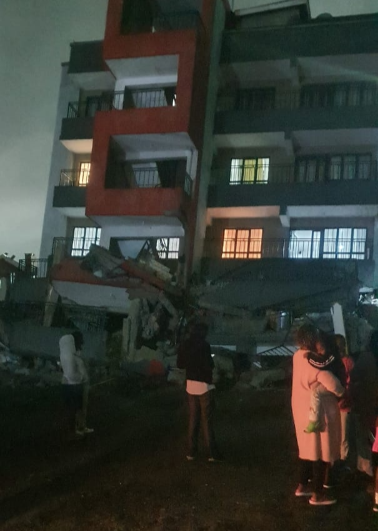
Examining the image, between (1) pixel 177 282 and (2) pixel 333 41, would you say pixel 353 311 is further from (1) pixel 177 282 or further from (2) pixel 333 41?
(2) pixel 333 41

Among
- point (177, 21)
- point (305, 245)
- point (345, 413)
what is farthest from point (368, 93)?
point (345, 413)

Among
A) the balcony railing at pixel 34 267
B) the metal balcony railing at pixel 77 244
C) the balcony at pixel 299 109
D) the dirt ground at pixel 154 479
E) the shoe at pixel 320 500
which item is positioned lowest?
the dirt ground at pixel 154 479

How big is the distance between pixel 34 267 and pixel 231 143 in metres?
10.0

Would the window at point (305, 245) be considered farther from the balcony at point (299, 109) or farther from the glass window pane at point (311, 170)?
the balcony at point (299, 109)

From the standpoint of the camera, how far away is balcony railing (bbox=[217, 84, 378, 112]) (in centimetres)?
2331

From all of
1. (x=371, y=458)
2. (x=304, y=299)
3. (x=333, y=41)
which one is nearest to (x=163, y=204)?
(x=304, y=299)

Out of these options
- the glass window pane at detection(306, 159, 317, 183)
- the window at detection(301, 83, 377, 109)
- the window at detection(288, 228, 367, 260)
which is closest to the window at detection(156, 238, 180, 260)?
the window at detection(288, 228, 367, 260)

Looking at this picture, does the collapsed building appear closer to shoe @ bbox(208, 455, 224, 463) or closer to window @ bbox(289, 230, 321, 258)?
window @ bbox(289, 230, 321, 258)

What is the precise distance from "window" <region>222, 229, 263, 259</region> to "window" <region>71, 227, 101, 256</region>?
19.1ft

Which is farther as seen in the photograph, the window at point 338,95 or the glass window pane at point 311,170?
the glass window pane at point 311,170

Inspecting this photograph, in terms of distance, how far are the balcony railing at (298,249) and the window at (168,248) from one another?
5.24 ft

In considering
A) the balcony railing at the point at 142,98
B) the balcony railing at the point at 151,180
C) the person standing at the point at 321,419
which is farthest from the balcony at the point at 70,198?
the person standing at the point at 321,419

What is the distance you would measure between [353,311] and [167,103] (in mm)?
11815

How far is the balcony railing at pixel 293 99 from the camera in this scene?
23312mm
